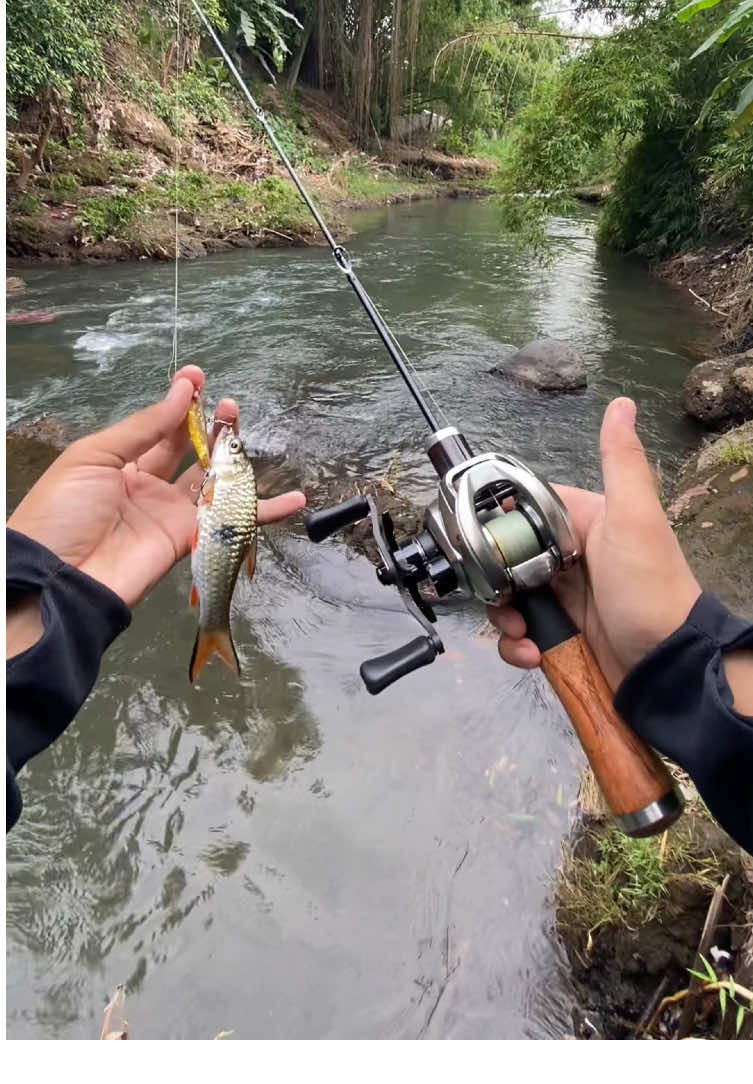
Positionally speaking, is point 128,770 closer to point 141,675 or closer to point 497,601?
point 141,675

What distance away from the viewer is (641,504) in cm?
163

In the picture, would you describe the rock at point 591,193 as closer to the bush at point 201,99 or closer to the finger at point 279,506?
the bush at point 201,99

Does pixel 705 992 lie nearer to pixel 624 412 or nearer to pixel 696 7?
pixel 624 412

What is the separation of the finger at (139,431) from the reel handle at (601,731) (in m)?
1.08

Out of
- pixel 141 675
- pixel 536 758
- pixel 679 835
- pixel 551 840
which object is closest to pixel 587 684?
pixel 679 835

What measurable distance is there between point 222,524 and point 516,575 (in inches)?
33.9

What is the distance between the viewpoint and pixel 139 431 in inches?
80.4

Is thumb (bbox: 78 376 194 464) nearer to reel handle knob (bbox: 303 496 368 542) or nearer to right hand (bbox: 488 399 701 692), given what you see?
reel handle knob (bbox: 303 496 368 542)

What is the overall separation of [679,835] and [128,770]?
2237 mm

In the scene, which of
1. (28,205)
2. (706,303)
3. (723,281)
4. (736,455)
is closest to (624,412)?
(736,455)

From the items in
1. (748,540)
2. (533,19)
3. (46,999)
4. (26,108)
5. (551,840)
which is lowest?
(46,999)

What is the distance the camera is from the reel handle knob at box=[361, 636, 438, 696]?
1621 mm

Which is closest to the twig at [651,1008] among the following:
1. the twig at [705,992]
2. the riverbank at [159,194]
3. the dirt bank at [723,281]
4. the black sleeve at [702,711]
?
the twig at [705,992]

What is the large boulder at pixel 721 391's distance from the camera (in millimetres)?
6426
